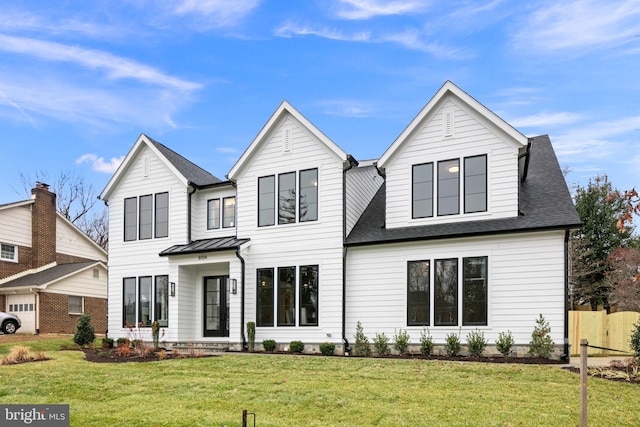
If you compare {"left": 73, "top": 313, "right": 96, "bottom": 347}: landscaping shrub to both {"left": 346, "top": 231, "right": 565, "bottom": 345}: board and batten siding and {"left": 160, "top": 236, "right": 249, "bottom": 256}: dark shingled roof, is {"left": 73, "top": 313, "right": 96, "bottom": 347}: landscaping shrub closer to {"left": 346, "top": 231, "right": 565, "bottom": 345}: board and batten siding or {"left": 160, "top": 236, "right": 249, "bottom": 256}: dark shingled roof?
{"left": 160, "top": 236, "right": 249, "bottom": 256}: dark shingled roof

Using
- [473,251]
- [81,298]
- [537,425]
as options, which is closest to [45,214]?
[81,298]

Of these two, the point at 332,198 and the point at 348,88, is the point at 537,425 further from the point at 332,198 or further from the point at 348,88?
the point at 348,88

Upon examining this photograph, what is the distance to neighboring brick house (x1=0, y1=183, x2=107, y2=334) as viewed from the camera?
25.6m

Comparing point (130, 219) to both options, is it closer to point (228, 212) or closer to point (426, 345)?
point (228, 212)

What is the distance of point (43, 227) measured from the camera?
2895cm

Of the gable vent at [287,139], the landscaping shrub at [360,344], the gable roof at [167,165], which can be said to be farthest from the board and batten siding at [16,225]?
the landscaping shrub at [360,344]

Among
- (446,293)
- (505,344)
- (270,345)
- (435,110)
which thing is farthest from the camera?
(270,345)

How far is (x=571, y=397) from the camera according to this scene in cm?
882

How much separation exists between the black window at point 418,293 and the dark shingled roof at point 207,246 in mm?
5575

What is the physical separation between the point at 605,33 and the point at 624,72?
1244mm

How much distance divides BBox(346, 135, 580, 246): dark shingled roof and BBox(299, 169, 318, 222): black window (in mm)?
1435

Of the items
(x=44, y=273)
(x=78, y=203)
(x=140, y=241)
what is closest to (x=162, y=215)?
(x=140, y=241)

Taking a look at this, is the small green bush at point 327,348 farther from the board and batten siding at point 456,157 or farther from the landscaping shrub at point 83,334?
the landscaping shrub at point 83,334

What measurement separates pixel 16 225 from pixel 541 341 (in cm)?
2568
